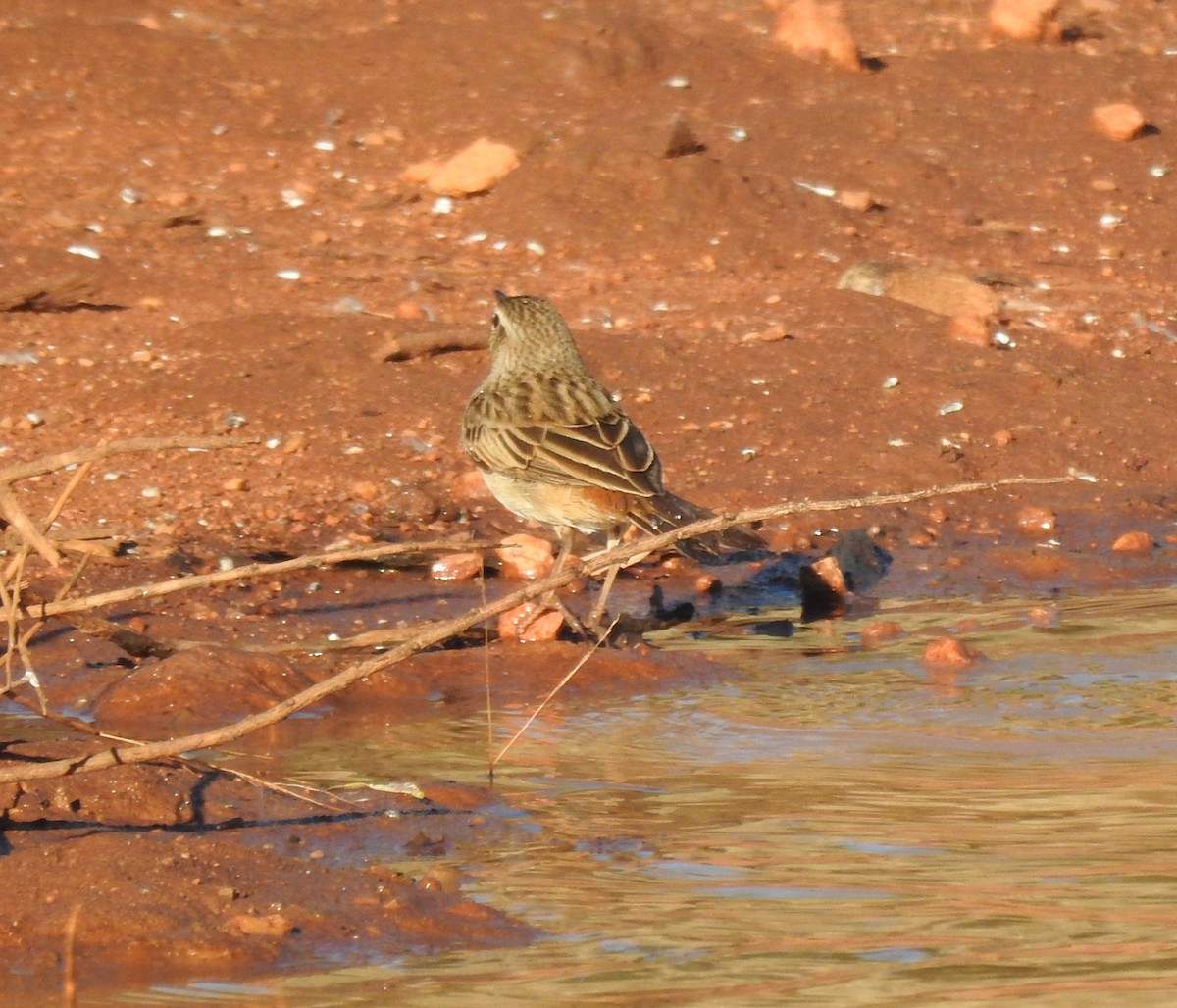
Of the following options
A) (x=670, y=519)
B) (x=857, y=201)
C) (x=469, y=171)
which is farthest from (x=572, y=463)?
(x=857, y=201)

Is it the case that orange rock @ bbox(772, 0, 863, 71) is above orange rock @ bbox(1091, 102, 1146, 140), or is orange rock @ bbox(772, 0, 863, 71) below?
above

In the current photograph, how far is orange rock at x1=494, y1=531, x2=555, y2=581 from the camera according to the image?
309 inches

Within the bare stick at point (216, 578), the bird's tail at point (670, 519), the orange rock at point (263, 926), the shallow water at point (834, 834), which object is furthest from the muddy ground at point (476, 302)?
the bird's tail at point (670, 519)

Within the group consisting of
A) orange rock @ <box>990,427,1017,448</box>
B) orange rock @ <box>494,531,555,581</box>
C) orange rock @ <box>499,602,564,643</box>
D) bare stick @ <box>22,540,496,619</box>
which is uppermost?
bare stick @ <box>22,540,496,619</box>

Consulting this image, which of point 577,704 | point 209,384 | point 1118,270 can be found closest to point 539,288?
point 209,384

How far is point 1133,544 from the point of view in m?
8.45

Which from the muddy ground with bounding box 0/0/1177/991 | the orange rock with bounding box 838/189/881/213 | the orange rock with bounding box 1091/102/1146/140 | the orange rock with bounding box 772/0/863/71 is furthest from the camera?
the orange rock with bounding box 772/0/863/71

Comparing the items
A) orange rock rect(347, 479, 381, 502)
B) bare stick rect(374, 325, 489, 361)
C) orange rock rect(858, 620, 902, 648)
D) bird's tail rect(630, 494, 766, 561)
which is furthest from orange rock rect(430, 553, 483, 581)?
bare stick rect(374, 325, 489, 361)

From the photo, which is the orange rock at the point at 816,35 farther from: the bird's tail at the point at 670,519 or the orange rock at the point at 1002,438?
the bird's tail at the point at 670,519

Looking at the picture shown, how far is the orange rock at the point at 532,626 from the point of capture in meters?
7.05

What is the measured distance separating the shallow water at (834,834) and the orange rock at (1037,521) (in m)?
1.66

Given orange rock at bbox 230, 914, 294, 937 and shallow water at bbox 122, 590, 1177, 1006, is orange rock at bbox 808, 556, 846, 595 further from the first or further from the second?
orange rock at bbox 230, 914, 294, 937

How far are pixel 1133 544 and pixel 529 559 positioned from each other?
2.49 m

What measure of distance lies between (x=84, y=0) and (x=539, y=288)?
509 cm
